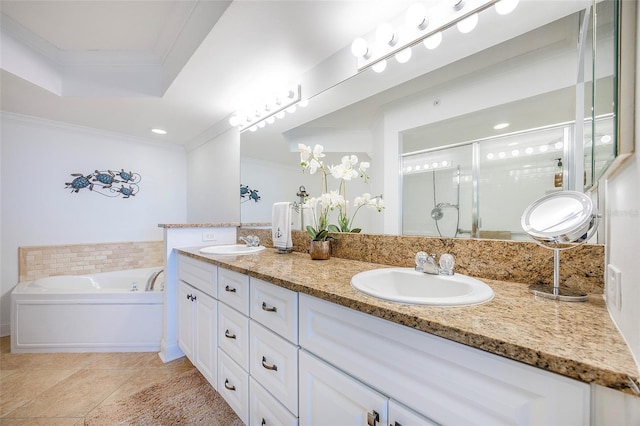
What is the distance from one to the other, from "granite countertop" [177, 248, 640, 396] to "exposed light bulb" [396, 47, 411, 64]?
1096 mm

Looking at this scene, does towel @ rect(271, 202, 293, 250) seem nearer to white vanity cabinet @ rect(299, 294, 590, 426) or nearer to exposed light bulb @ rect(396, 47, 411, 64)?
white vanity cabinet @ rect(299, 294, 590, 426)

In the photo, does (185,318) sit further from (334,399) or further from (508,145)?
(508,145)

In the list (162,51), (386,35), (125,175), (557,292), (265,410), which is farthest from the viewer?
(125,175)

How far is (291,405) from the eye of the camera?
0.91 m

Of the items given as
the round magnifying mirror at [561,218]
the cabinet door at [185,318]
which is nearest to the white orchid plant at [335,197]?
the round magnifying mirror at [561,218]

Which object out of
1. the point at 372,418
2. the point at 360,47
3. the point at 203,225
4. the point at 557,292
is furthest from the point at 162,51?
the point at 557,292

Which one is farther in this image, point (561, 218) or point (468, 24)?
point (468, 24)

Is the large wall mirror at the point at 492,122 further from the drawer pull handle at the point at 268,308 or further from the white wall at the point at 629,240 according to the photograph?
the drawer pull handle at the point at 268,308

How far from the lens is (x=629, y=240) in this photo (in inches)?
18.9

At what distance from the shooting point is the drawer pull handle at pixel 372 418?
66cm

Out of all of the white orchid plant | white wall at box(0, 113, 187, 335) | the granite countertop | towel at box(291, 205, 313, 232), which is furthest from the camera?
white wall at box(0, 113, 187, 335)

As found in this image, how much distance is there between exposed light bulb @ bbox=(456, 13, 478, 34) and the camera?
1050 mm

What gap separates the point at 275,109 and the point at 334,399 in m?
1.92

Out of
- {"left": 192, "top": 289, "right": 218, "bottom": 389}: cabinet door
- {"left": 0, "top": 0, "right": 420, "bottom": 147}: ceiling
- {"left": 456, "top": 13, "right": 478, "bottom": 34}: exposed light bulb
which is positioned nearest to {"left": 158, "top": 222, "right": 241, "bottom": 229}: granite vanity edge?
{"left": 192, "top": 289, "right": 218, "bottom": 389}: cabinet door
